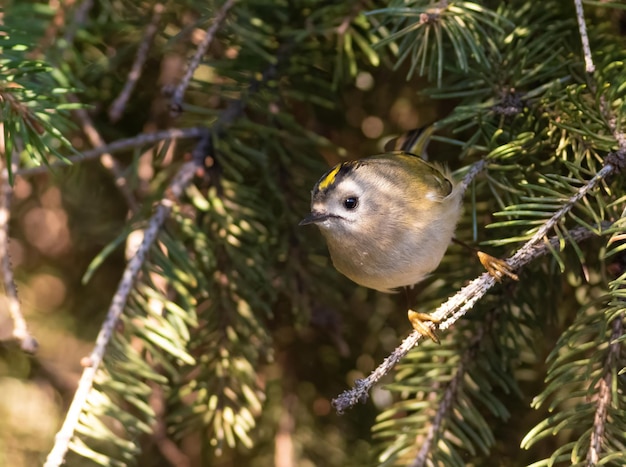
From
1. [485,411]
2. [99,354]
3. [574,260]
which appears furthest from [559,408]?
[99,354]

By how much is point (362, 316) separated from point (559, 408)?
35cm

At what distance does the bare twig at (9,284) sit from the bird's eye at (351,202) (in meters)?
0.53

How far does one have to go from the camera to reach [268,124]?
108 cm

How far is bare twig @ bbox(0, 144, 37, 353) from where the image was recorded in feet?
2.76

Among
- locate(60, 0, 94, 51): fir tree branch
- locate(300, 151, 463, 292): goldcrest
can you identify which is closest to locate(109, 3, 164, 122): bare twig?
locate(60, 0, 94, 51): fir tree branch

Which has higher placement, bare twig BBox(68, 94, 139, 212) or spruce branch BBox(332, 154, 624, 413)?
spruce branch BBox(332, 154, 624, 413)

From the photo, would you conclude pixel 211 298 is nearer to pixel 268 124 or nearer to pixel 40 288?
pixel 268 124

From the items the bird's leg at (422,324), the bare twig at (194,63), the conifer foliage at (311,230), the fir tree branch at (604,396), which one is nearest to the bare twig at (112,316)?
the conifer foliage at (311,230)

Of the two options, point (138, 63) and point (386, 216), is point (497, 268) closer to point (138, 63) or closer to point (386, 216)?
point (386, 216)

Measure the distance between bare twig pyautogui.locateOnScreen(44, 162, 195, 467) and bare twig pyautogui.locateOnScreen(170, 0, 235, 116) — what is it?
0.38 feet

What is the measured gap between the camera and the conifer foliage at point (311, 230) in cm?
79

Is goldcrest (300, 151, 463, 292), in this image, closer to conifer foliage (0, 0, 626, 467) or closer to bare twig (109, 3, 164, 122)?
conifer foliage (0, 0, 626, 467)

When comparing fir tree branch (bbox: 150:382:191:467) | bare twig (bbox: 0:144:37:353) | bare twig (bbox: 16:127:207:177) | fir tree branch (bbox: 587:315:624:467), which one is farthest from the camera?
fir tree branch (bbox: 150:382:191:467)

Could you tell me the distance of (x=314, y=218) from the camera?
1.06 metres
